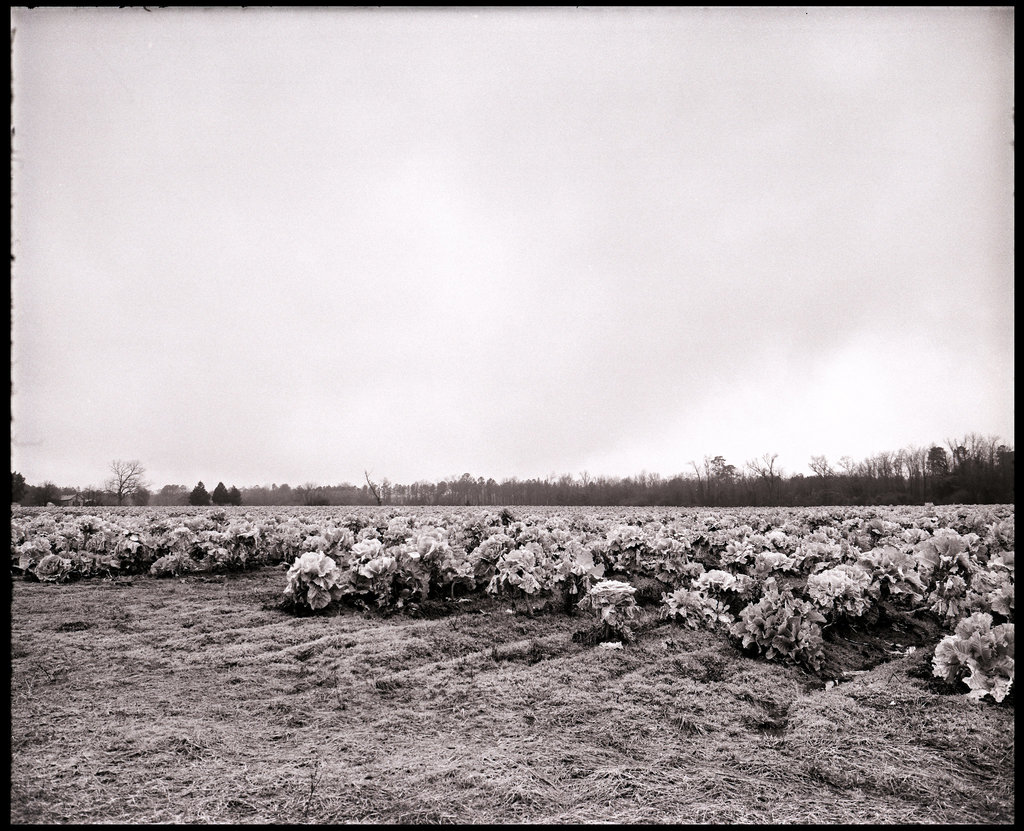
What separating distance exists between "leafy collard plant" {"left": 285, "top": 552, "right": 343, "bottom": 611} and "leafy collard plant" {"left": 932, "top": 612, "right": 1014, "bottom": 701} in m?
5.93

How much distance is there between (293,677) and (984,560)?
32.5 feet

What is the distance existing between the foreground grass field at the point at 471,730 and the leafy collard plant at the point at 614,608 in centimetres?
31

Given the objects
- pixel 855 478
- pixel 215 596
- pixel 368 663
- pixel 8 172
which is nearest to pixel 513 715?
pixel 368 663

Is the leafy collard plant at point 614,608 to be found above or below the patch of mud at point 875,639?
above

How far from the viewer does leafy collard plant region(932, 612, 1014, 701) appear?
154 inches

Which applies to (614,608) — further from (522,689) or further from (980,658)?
(980,658)

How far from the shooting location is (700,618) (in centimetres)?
592

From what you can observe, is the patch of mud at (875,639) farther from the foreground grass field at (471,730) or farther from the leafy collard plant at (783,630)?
the leafy collard plant at (783,630)

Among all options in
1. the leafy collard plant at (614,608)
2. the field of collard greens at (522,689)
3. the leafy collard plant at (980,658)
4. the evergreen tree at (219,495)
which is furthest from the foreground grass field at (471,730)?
the evergreen tree at (219,495)

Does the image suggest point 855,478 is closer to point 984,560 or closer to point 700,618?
point 984,560

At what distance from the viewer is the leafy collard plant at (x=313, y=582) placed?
244 inches

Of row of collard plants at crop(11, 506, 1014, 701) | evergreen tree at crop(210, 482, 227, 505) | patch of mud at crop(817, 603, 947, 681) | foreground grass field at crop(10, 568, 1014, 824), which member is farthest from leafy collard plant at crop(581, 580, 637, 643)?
evergreen tree at crop(210, 482, 227, 505)

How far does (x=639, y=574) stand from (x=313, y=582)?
5166 mm

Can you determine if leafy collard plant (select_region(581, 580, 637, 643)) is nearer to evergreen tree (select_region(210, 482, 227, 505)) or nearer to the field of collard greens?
the field of collard greens
